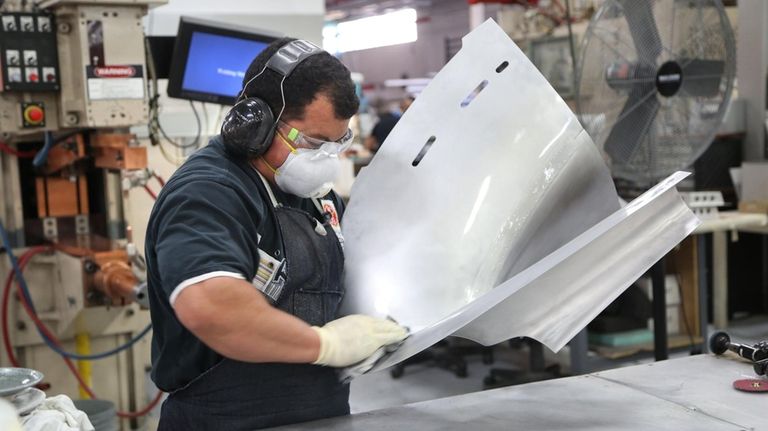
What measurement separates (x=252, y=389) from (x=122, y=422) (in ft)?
6.45

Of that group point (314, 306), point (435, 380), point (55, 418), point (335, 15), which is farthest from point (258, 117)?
point (335, 15)

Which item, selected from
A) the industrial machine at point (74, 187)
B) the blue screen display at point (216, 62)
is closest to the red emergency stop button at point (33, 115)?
the industrial machine at point (74, 187)

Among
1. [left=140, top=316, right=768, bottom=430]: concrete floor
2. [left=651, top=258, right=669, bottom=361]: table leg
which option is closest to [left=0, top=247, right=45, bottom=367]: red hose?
[left=140, top=316, right=768, bottom=430]: concrete floor

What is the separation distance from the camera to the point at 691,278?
14.6 feet

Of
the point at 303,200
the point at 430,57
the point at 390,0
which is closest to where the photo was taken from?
the point at 303,200

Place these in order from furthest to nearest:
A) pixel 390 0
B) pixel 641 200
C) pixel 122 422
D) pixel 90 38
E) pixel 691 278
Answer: pixel 390 0 → pixel 691 278 → pixel 122 422 → pixel 90 38 → pixel 641 200

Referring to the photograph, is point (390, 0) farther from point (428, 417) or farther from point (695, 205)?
point (428, 417)

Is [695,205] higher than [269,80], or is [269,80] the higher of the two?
[269,80]

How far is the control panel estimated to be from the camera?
2758mm

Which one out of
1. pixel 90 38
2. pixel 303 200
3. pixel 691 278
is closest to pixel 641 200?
pixel 303 200

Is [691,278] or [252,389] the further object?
[691,278]

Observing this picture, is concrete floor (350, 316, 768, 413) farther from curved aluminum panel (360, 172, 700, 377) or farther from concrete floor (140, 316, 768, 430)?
curved aluminum panel (360, 172, 700, 377)

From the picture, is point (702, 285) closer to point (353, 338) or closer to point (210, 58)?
point (210, 58)

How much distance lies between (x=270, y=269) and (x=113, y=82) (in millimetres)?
1508
